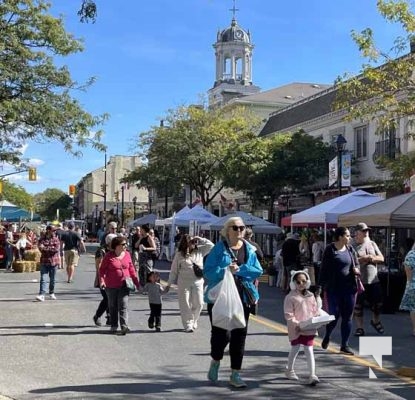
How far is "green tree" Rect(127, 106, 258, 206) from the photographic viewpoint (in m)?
38.8

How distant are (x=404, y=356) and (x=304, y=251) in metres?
12.3

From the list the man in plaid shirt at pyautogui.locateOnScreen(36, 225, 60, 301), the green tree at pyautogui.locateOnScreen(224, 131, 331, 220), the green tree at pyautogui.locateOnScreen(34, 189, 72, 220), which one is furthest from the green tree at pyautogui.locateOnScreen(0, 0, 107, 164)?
the green tree at pyautogui.locateOnScreen(34, 189, 72, 220)

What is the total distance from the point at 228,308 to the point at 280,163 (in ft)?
83.5

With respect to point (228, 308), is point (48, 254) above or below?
above

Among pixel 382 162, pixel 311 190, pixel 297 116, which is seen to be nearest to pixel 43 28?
pixel 382 162

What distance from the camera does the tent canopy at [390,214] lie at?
1452 cm

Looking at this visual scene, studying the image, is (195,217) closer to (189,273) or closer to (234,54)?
(189,273)

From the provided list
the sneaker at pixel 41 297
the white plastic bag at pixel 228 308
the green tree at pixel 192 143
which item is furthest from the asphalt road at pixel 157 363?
the green tree at pixel 192 143

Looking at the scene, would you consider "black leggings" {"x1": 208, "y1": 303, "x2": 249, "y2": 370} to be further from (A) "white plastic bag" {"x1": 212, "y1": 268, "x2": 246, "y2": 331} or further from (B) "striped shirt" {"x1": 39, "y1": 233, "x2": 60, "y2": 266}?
(B) "striped shirt" {"x1": 39, "y1": 233, "x2": 60, "y2": 266}

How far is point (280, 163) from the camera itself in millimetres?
32000

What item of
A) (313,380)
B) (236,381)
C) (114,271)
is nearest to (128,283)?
(114,271)

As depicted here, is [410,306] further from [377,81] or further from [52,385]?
[377,81]

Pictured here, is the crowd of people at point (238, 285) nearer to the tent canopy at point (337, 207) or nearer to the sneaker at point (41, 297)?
the sneaker at point (41, 297)

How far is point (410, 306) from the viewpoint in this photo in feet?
32.2
